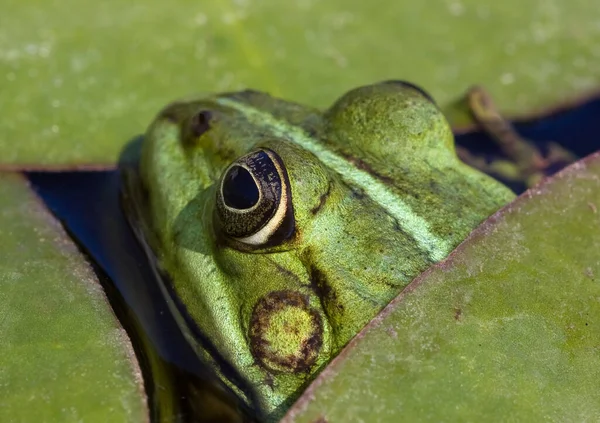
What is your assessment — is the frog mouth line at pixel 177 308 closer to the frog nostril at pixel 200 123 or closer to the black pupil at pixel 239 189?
the frog nostril at pixel 200 123

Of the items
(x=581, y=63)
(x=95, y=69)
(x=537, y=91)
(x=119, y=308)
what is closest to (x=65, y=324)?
(x=119, y=308)

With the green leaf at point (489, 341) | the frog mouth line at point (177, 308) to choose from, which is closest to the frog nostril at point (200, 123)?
the frog mouth line at point (177, 308)

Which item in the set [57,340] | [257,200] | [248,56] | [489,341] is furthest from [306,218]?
[248,56]

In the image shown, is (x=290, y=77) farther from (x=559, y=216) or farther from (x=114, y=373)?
(x=114, y=373)

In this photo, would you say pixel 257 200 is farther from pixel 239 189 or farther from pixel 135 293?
pixel 135 293

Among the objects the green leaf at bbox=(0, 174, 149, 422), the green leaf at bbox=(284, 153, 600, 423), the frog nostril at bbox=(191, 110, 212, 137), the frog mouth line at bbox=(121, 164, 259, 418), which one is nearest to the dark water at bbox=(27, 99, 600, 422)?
the frog mouth line at bbox=(121, 164, 259, 418)

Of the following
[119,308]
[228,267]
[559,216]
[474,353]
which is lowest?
[119,308]

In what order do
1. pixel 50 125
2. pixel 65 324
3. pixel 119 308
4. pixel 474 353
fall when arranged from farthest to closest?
pixel 50 125 < pixel 119 308 < pixel 65 324 < pixel 474 353
